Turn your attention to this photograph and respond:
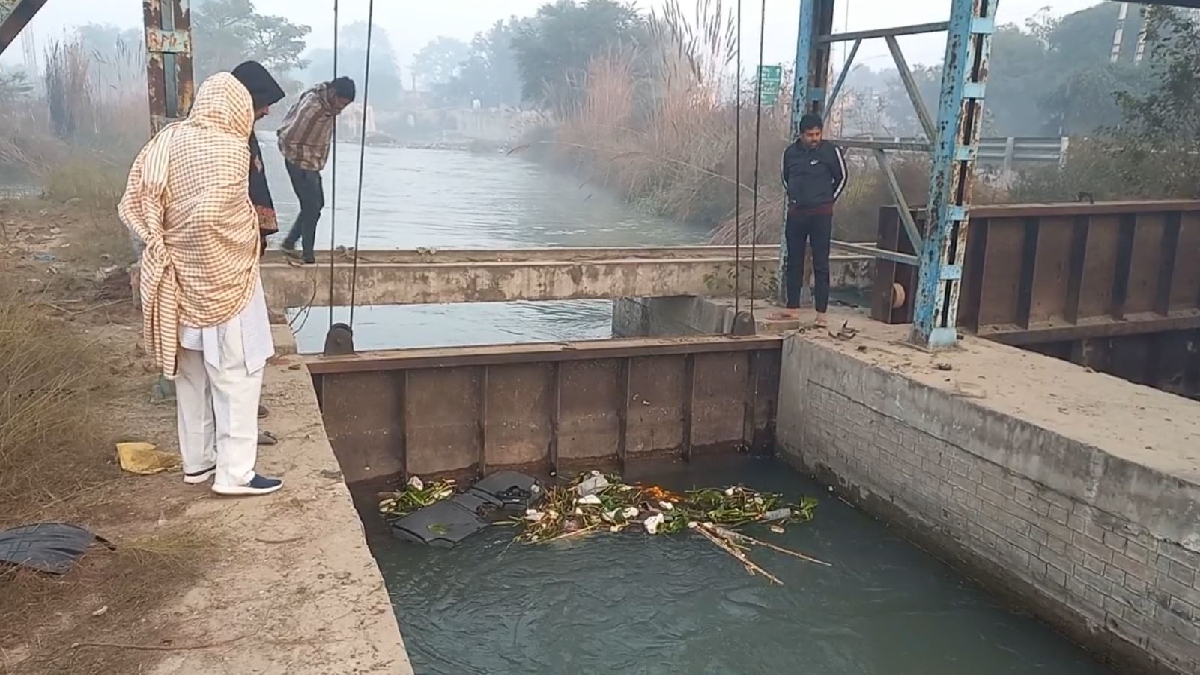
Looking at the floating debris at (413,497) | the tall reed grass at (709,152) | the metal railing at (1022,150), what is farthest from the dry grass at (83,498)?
the metal railing at (1022,150)

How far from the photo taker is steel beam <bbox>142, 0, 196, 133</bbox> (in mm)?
5250

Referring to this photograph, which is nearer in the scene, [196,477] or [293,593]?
[293,593]

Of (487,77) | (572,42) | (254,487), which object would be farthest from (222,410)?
(487,77)

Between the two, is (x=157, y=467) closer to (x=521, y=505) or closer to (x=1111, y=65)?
(x=521, y=505)

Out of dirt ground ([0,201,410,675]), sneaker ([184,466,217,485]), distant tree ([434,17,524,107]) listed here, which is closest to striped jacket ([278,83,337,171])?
dirt ground ([0,201,410,675])

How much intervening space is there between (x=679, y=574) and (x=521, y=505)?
139 centimetres

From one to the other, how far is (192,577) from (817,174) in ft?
20.1

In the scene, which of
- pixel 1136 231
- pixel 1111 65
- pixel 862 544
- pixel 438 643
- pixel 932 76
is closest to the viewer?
pixel 438 643

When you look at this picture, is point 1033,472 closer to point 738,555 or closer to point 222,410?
point 738,555

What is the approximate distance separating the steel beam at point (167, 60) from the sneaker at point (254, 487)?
208 centimetres

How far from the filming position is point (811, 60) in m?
8.92

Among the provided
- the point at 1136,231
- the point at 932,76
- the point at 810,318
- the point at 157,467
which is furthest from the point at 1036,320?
the point at 932,76

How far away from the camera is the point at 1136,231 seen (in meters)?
9.42

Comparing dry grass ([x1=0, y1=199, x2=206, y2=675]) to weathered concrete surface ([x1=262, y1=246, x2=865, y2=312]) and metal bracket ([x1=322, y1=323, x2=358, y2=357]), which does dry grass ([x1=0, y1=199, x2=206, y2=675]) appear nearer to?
metal bracket ([x1=322, y1=323, x2=358, y2=357])
